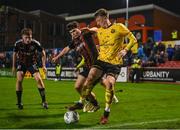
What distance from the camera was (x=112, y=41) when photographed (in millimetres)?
8492

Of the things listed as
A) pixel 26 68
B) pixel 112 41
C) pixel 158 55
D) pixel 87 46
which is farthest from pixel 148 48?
pixel 112 41

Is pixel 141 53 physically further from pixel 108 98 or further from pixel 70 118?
pixel 70 118

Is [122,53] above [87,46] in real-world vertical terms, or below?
below

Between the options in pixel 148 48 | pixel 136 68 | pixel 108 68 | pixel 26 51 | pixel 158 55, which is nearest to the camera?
pixel 108 68

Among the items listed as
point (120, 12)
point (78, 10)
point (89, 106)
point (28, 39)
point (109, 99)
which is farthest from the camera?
point (78, 10)

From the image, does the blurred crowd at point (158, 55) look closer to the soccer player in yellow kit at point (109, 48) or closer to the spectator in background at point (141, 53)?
the spectator in background at point (141, 53)

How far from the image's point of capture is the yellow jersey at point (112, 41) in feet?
27.8

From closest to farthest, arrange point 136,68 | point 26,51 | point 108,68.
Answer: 1. point 108,68
2. point 26,51
3. point 136,68

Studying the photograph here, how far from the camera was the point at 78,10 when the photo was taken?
6172cm

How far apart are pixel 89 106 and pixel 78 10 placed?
52.8 meters

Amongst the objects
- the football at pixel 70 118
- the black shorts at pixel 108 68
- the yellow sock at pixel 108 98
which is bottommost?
the football at pixel 70 118

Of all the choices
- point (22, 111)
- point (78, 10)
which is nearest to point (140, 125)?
point (22, 111)

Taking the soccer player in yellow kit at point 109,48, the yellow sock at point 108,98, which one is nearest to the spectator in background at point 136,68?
the soccer player in yellow kit at point 109,48

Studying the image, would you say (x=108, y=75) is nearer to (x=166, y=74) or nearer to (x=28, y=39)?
(x=28, y=39)
